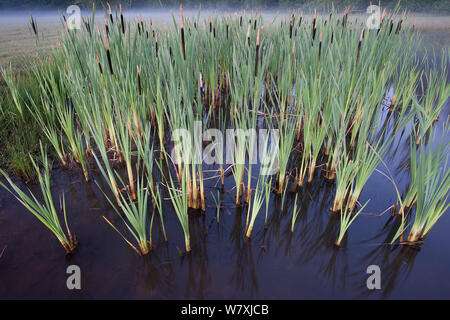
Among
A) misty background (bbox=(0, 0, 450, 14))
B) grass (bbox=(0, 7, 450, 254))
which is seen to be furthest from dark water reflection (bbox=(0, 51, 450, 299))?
misty background (bbox=(0, 0, 450, 14))

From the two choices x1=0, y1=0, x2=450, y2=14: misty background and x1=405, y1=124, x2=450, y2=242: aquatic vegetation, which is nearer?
x1=405, y1=124, x2=450, y2=242: aquatic vegetation

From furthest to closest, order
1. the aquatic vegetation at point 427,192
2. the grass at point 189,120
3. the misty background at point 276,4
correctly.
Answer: the misty background at point 276,4
the grass at point 189,120
the aquatic vegetation at point 427,192

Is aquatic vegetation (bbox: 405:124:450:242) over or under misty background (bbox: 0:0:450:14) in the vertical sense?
under

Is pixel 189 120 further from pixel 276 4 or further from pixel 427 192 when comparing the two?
pixel 276 4

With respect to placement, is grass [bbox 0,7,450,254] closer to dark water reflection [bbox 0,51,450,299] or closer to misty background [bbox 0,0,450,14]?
dark water reflection [bbox 0,51,450,299]

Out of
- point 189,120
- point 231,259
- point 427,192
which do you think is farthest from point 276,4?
point 231,259

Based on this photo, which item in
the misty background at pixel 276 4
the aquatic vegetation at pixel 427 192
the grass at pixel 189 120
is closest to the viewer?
the aquatic vegetation at pixel 427 192

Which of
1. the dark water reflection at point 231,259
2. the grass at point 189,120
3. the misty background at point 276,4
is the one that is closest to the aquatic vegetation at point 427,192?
the grass at point 189,120

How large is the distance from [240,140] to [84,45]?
1772 millimetres

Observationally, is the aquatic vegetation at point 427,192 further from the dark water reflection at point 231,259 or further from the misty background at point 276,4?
the misty background at point 276,4

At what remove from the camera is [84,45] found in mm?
2275
